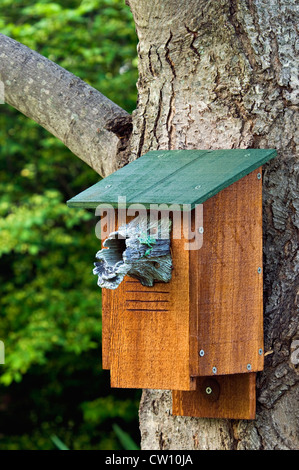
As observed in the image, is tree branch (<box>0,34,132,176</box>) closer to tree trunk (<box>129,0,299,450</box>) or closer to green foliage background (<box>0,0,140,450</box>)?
tree trunk (<box>129,0,299,450</box>)

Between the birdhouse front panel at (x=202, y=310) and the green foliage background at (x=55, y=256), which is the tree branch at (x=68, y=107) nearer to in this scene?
the birdhouse front panel at (x=202, y=310)

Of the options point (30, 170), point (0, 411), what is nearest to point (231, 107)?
point (30, 170)

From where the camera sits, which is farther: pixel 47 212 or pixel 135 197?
Answer: pixel 47 212

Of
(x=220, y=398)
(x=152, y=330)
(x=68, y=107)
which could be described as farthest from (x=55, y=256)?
(x=152, y=330)

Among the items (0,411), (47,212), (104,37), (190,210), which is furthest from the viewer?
(0,411)

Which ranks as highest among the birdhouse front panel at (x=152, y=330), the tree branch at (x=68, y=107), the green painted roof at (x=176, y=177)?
the tree branch at (x=68, y=107)

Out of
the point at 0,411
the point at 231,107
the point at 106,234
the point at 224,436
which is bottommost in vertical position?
the point at 0,411

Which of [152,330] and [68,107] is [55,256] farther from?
[152,330]

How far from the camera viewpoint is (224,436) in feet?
6.19

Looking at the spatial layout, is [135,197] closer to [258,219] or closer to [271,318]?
[258,219]

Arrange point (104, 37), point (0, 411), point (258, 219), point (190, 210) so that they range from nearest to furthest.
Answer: point (190, 210) < point (258, 219) < point (104, 37) < point (0, 411)

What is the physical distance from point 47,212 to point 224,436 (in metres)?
2.87

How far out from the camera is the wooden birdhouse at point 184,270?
1.60 m

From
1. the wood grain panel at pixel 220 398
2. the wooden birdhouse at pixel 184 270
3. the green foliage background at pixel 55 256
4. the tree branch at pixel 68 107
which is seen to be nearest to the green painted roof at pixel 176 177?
the wooden birdhouse at pixel 184 270
